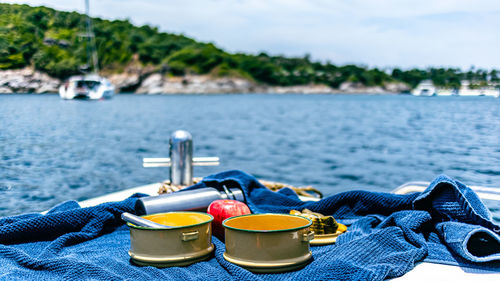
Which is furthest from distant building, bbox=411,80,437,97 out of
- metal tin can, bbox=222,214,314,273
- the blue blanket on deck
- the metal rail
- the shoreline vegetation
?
metal tin can, bbox=222,214,314,273

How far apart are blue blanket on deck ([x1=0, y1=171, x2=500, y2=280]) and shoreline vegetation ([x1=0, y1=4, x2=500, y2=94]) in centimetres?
131

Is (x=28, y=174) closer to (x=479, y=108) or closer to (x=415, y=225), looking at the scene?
(x=415, y=225)

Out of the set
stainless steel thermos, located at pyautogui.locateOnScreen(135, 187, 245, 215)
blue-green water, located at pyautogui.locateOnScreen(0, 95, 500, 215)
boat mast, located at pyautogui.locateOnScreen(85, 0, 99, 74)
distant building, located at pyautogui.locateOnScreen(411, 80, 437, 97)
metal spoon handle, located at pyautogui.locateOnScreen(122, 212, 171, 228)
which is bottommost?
blue-green water, located at pyautogui.locateOnScreen(0, 95, 500, 215)

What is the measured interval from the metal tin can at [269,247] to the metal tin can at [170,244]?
9 cm

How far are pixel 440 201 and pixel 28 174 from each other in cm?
258

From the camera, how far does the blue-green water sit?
3.18m

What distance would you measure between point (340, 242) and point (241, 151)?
13.8 meters

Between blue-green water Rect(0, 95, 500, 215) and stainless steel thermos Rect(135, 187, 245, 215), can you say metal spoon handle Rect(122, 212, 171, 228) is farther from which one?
blue-green water Rect(0, 95, 500, 215)

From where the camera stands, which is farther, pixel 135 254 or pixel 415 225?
pixel 415 225

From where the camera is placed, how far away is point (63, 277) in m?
1.47

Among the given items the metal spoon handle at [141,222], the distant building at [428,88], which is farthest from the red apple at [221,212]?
the distant building at [428,88]

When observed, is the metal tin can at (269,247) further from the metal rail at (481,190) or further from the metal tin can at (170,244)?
the metal rail at (481,190)

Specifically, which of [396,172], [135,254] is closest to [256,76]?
[396,172]

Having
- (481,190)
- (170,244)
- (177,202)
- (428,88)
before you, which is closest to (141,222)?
(170,244)
